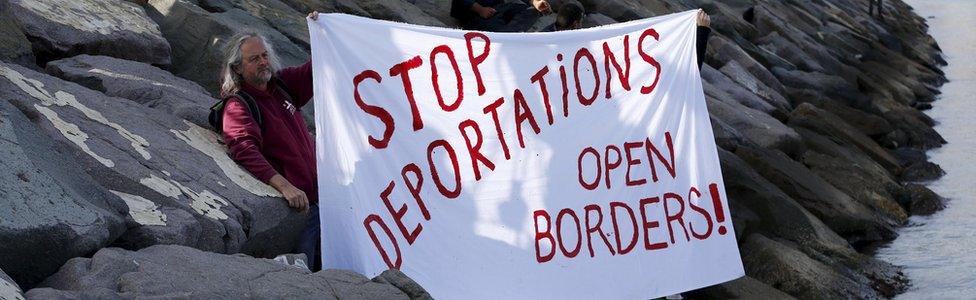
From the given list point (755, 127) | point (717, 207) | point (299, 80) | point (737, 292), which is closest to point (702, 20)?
point (717, 207)

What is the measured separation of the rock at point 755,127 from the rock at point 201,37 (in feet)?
13.2

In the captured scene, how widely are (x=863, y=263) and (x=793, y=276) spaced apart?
3.63 ft

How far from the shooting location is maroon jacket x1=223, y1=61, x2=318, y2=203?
5758 millimetres

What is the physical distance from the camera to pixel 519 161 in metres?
5.95

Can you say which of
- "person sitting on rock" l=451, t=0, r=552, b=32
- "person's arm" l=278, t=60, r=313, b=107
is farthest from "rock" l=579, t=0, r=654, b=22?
"person's arm" l=278, t=60, r=313, b=107

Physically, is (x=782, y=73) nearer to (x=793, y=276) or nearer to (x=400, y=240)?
(x=793, y=276)

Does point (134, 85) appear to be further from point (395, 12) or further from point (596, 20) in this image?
point (596, 20)

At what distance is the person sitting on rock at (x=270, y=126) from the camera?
5.70 m

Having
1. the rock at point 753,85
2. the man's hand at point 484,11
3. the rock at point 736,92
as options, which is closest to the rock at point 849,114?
the rock at point 753,85

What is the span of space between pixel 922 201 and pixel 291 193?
22.4ft

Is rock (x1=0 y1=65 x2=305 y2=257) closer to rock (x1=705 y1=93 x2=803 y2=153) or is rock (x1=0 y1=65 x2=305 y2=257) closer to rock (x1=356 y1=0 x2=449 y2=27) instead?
rock (x1=356 y1=0 x2=449 y2=27)

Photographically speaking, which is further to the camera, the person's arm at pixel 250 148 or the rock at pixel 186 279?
the person's arm at pixel 250 148

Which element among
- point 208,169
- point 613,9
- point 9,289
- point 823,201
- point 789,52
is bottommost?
point 789,52

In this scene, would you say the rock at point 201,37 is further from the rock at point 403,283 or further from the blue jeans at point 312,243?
the rock at point 403,283
